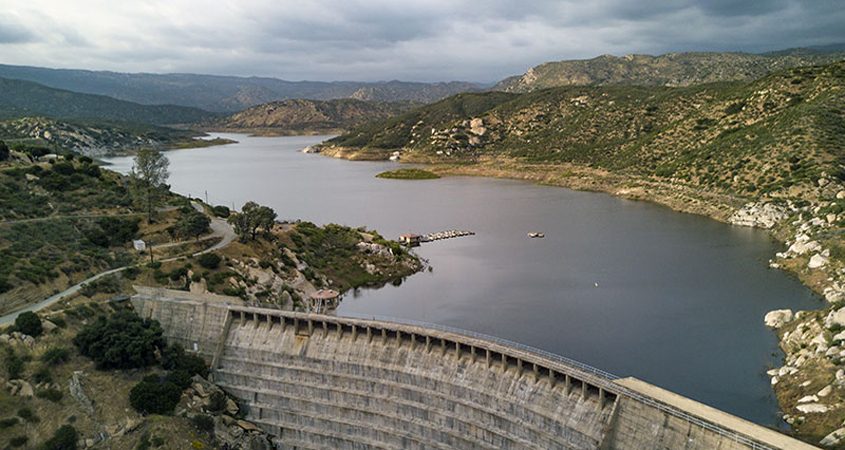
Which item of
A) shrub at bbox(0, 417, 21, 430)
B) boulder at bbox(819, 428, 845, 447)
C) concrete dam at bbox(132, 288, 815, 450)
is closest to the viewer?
concrete dam at bbox(132, 288, 815, 450)

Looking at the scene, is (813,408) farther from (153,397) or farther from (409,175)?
(409,175)

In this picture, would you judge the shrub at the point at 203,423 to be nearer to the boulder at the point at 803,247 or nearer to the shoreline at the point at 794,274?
the shoreline at the point at 794,274

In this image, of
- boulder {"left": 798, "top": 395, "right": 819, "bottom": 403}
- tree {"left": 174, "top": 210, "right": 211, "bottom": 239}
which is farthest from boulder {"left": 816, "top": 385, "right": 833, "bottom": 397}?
tree {"left": 174, "top": 210, "right": 211, "bottom": 239}

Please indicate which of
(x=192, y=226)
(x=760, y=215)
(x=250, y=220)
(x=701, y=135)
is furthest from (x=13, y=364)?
(x=701, y=135)

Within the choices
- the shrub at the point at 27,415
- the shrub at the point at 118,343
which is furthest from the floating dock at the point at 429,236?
the shrub at the point at 27,415

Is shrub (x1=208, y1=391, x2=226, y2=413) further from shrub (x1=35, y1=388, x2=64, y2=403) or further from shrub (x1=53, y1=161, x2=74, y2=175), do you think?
shrub (x1=53, y1=161, x2=74, y2=175)

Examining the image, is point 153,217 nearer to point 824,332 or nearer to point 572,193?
point 824,332

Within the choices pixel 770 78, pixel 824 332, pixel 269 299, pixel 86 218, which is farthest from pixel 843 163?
pixel 86 218
